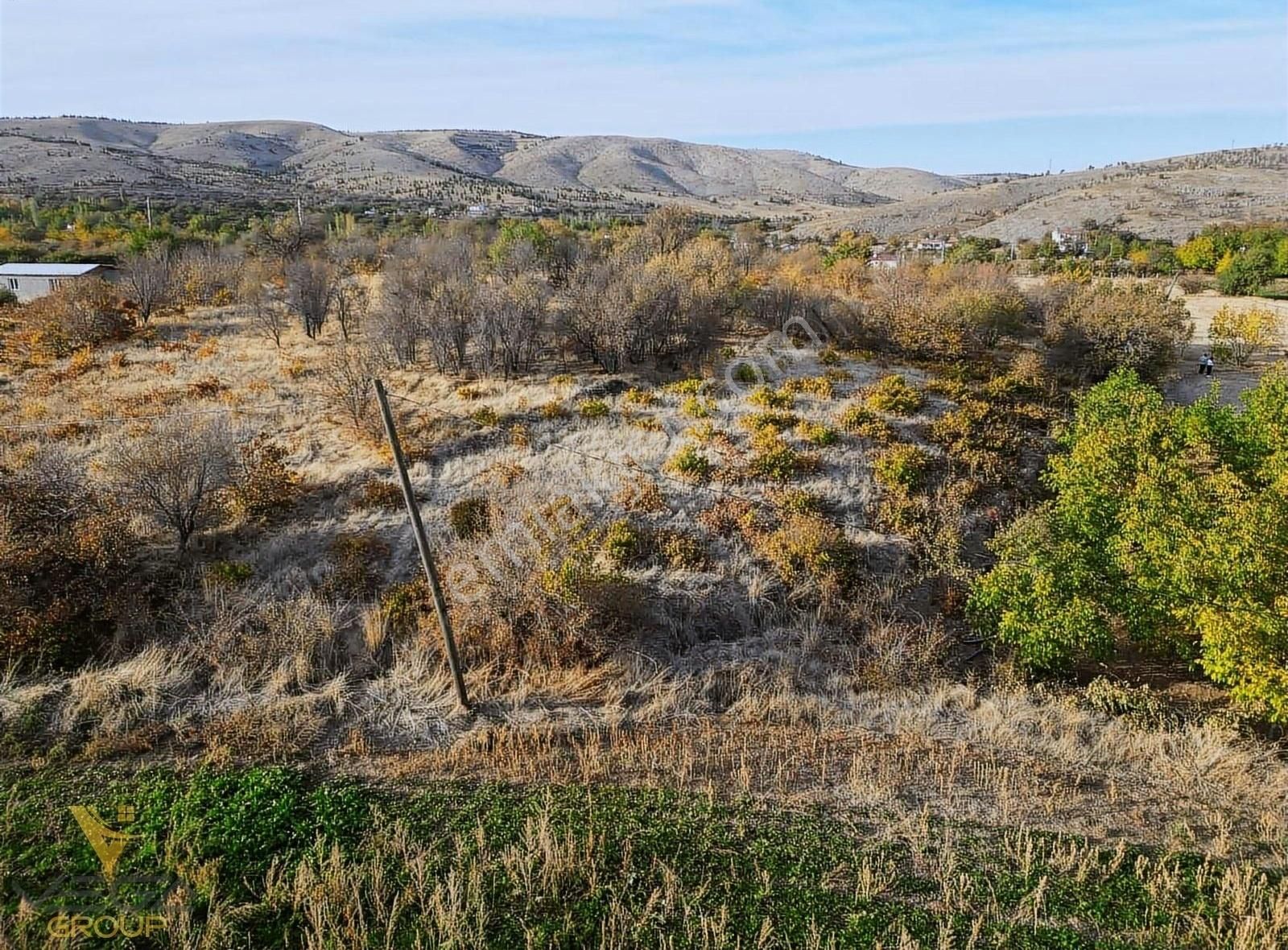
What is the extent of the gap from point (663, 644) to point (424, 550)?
4217 mm

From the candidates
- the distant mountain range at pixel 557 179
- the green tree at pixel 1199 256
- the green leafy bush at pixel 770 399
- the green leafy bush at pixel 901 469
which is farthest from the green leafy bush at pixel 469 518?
the distant mountain range at pixel 557 179

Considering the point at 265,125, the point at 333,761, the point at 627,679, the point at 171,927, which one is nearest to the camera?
the point at 171,927

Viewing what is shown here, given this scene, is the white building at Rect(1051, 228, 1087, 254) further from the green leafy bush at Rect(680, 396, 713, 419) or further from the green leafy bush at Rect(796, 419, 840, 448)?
the green leafy bush at Rect(680, 396, 713, 419)

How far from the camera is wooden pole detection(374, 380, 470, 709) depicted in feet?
24.1

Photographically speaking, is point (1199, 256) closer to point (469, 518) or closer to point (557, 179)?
point (469, 518)

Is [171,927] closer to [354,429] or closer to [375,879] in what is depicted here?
[375,879]

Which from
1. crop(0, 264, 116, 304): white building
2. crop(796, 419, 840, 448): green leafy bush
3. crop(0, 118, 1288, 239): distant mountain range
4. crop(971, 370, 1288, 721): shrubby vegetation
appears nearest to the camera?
crop(971, 370, 1288, 721): shrubby vegetation

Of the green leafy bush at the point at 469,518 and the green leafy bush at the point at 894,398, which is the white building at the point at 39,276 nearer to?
the green leafy bush at the point at 469,518

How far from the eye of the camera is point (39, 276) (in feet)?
90.1

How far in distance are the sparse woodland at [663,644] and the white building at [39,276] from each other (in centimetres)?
1062

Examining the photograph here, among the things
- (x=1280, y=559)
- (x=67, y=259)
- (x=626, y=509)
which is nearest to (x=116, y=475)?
(x=626, y=509)

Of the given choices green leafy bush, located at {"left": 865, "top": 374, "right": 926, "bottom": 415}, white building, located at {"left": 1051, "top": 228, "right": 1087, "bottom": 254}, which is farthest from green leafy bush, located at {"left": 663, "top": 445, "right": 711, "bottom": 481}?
white building, located at {"left": 1051, "top": 228, "right": 1087, "bottom": 254}

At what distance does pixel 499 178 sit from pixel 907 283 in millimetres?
97497

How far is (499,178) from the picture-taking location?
107 metres
